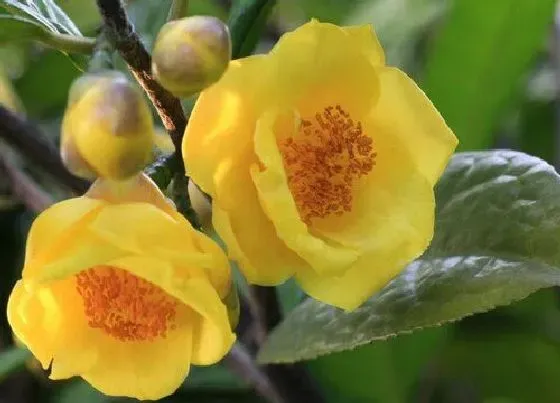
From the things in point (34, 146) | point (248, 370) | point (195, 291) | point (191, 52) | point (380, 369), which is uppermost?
point (191, 52)

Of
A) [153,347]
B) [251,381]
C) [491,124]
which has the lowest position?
[251,381]

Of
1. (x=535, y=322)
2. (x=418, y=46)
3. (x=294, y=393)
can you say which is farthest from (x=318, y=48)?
(x=418, y=46)

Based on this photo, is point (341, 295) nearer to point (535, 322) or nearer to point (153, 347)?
point (153, 347)

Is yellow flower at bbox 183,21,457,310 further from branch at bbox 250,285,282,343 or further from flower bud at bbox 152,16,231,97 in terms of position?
branch at bbox 250,285,282,343

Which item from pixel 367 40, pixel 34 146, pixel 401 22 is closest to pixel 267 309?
pixel 34 146

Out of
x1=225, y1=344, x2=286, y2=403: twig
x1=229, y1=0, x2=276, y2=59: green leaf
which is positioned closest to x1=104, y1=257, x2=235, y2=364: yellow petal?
x1=229, y1=0, x2=276, y2=59: green leaf

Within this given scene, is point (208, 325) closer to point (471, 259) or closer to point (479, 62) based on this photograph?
→ point (471, 259)
